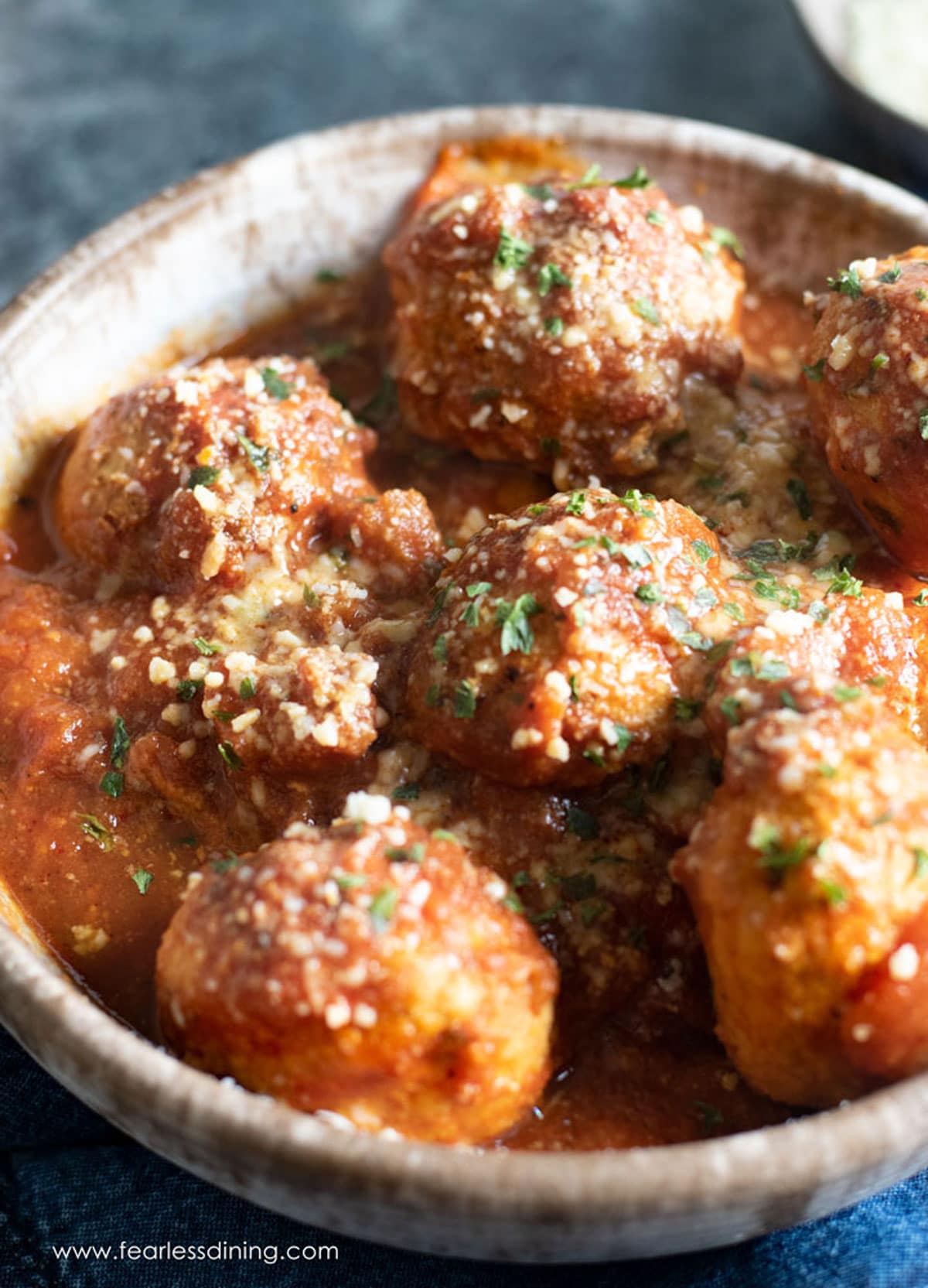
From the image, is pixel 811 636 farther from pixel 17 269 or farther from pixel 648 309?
pixel 17 269

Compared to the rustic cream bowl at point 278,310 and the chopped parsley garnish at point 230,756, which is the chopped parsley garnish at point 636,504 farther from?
the rustic cream bowl at point 278,310

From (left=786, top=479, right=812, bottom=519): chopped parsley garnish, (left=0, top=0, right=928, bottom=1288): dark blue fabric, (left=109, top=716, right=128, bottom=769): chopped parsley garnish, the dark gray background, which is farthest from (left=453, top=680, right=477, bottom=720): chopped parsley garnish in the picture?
the dark gray background

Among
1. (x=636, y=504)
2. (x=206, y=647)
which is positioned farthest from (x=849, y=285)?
(x=206, y=647)

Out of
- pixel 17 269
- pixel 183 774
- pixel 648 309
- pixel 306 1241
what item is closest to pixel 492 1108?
pixel 306 1241

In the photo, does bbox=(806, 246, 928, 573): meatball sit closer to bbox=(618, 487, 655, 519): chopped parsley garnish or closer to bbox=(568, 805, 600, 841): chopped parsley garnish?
bbox=(618, 487, 655, 519): chopped parsley garnish

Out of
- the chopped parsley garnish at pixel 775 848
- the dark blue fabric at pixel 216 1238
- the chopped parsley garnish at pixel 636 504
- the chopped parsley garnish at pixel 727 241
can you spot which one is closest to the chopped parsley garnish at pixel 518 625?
the chopped parsley garnish at pixel 636 504
